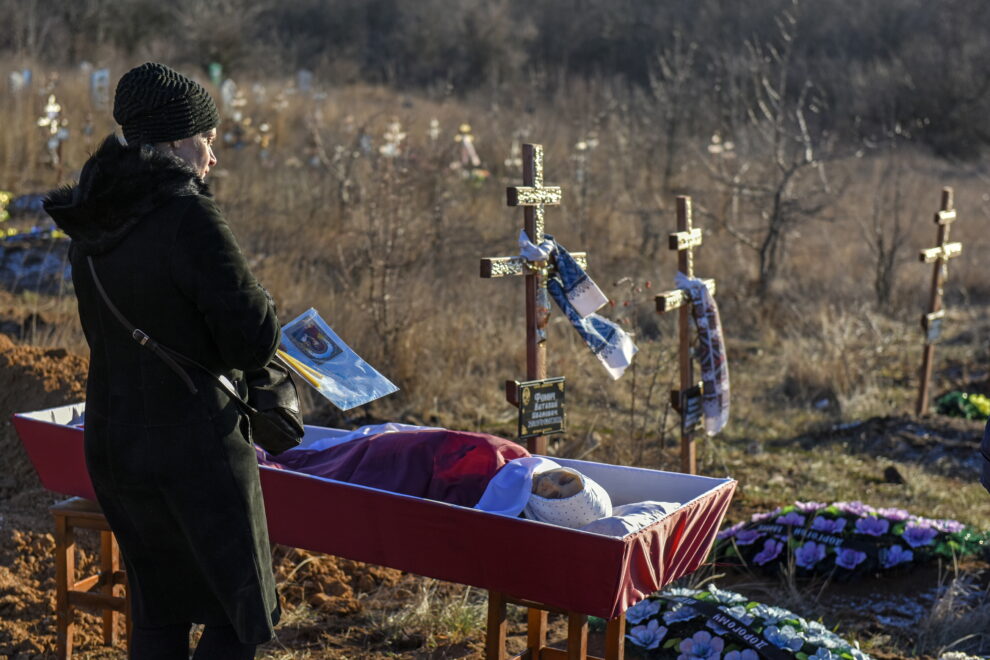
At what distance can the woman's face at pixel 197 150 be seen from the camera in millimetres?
2518

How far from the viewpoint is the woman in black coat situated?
239 cm

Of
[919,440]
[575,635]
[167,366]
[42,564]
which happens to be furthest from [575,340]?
[167,366]

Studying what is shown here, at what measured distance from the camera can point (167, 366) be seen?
2.46 metres

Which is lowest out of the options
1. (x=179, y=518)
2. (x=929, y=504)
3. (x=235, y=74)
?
(x=929, y=504)

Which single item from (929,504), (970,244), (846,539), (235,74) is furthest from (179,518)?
(235,74)

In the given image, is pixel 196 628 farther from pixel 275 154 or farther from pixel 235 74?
pixel 235 74

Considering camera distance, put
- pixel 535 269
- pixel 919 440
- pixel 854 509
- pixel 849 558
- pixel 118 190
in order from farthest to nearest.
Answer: pixel 919 440 → pixel 854 509 → pixel 849 558 → pixel 535 269 → pixel 118 190

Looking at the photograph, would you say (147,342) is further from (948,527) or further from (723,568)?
(948,527)

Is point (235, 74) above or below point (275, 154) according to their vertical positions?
above

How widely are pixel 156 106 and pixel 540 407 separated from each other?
88.6 inches

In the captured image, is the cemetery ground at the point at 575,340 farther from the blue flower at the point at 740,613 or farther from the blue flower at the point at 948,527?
the blue flower at the point at 740,613

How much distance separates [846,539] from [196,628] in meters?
2.79

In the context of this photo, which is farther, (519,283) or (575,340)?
(519,283)

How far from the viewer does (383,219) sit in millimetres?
7809
